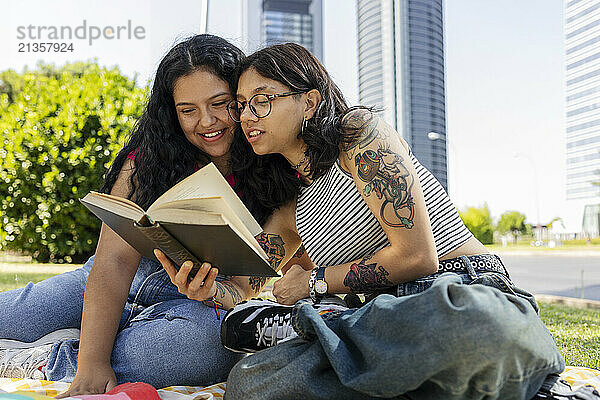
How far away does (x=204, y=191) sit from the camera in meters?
1.19

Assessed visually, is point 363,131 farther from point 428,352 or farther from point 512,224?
point 512,224

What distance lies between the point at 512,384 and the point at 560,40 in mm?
5729

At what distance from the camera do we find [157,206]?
1.14 metres

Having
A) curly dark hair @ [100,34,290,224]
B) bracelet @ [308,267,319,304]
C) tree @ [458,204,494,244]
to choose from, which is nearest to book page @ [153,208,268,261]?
bracelet @ [308,267,319,304]

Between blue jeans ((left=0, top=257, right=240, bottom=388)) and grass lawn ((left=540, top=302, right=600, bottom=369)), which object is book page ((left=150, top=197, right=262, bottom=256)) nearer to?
blue jeans ((left=0, top=257, right=240, bottom=388))

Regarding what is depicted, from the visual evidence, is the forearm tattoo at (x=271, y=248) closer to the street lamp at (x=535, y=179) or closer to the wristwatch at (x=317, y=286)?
the wristwatch at (x=317, y=286)

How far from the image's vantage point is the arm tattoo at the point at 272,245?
173 cm

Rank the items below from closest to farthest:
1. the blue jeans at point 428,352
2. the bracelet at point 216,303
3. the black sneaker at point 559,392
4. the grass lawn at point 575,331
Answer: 1. the blue jeans at point 428,352
2. the black sneaker at point 559,392
3. the bracelet at point 216,303
4. the grass lawn at point 575,331

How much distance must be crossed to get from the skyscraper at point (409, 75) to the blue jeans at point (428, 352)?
13.4ft

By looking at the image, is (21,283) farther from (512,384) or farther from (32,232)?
(512,384)

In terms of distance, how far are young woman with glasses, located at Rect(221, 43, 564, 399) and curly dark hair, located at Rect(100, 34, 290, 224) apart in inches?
3.6

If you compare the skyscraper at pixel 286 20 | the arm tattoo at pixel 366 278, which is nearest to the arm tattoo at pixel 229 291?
the arm tattoo at pixel 366 278

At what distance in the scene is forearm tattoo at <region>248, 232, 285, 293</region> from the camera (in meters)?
1.73

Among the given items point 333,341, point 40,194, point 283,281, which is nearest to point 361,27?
point 40,194
